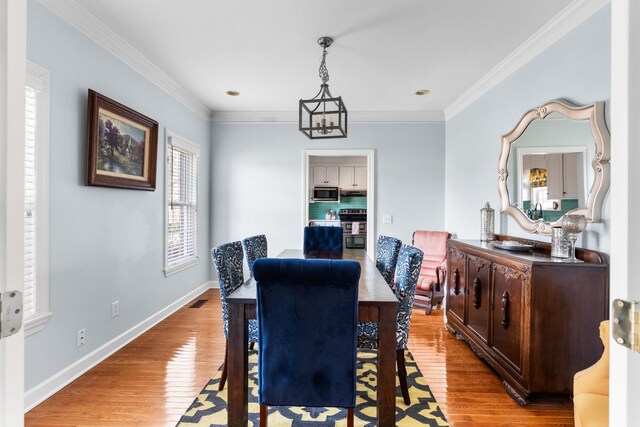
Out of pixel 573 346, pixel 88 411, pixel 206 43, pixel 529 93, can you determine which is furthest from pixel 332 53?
pixel 88 411

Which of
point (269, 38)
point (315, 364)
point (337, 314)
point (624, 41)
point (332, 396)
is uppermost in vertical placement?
point (269, 38)

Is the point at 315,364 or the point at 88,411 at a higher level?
the point at 315,364

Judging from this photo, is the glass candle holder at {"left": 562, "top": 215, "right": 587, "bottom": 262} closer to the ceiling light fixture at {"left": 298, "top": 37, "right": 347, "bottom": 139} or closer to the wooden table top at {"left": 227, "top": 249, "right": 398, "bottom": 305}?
the wooden table top at {"left": 227, "top": 249, "right": 398, "bottom": 305}

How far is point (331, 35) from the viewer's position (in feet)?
8.55

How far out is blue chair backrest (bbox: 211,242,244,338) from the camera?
2008 mm

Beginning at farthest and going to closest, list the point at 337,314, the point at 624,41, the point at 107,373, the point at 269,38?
1. the point at 269,38
2. the point at 107,373
3. the point at 337,314
4. the point at 624,41

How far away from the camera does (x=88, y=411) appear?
6.45 feet

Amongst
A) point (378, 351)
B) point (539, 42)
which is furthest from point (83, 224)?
point (539, 42)

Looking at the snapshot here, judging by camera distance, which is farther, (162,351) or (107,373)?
(162,351)

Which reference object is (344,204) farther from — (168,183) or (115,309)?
(115,309)

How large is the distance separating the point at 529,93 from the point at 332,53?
170cm

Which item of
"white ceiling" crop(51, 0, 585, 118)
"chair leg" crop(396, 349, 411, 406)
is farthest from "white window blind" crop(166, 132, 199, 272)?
"chair leg" crop(396, 349, 411, 406)

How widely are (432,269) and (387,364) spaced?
2.64 m

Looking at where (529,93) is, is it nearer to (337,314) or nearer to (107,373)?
(337,314)
